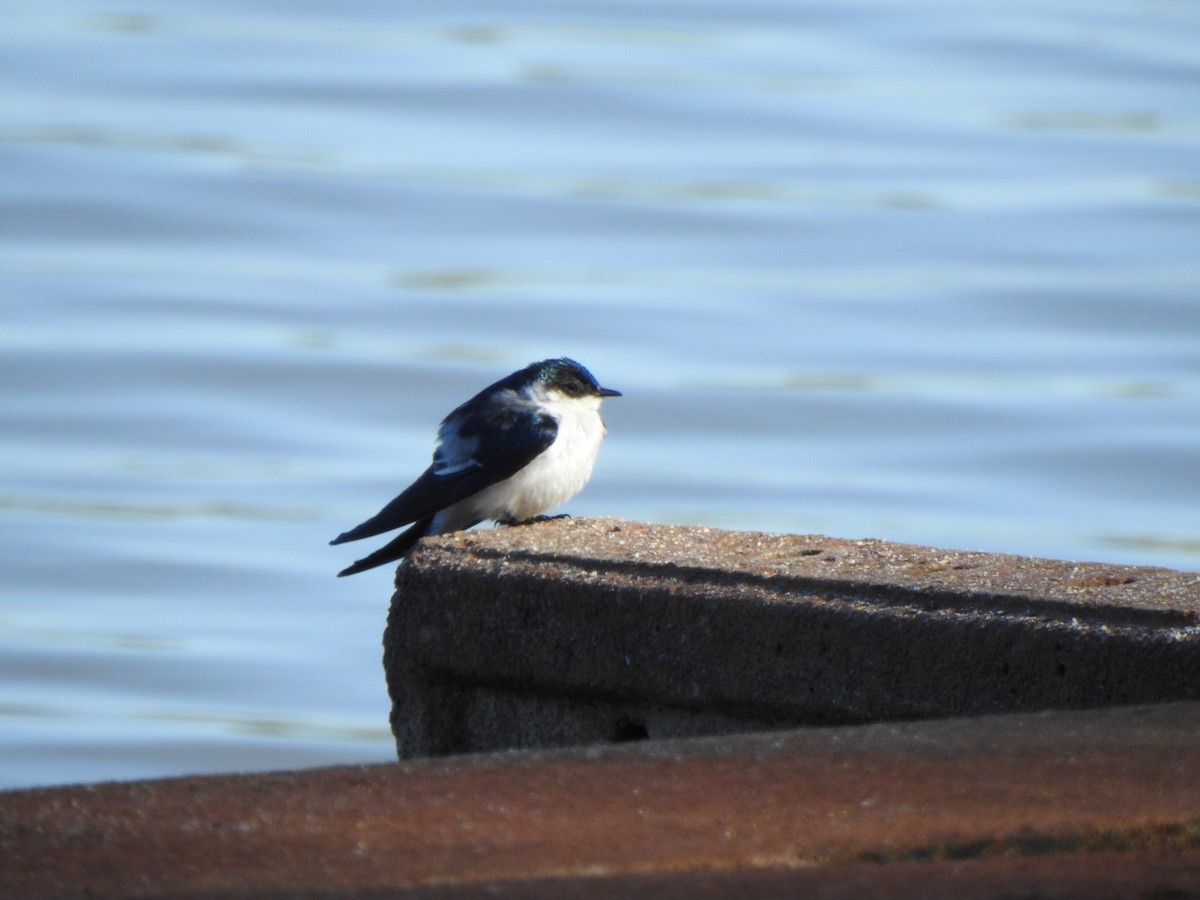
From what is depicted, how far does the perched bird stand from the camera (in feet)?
18.1

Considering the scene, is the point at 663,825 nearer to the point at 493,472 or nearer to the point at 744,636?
the point at 744,636

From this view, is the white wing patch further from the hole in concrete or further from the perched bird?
the hole in concrete

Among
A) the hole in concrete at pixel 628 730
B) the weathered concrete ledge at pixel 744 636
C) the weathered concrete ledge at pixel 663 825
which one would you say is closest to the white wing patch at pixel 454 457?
the weathered concrete ledge at pixel 744 636

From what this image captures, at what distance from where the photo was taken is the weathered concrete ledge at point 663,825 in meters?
2.08

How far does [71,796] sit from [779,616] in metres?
1.36

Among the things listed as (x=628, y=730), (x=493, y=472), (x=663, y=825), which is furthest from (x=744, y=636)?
(x=493, y=472)

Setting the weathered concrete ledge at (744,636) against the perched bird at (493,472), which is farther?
the perched bird at (493,472)

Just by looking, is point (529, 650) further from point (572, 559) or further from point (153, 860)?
point (153, 860)

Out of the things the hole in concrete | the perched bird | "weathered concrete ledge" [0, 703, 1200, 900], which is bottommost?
the hole in concrete

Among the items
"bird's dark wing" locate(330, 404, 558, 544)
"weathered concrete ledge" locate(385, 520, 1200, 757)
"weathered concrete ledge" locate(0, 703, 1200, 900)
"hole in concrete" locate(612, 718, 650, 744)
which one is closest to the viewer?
"weathered concrete ledge" locate(0, 703, 1200, 900)

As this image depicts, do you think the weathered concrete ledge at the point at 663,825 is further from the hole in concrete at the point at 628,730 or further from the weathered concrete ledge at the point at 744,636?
the hole in concrete at the point at 628,730

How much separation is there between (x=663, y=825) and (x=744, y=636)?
1.08 metres

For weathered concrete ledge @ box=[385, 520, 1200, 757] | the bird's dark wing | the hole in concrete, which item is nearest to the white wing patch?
the bird's dark wing

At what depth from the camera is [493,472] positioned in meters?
5.50
